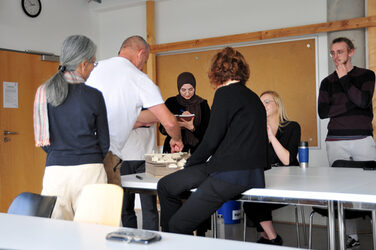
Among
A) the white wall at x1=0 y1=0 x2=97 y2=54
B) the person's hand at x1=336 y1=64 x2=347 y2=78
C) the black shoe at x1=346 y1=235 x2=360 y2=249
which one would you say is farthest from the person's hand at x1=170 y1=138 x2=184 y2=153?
the white wall at x1=0 y1=0 x2=97 y2=54

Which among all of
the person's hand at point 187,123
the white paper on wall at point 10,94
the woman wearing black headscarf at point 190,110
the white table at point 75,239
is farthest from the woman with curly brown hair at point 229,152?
the white paper on wall at point 10,94

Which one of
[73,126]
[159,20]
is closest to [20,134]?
[159,20]

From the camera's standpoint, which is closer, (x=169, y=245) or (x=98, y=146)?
(x=169, y=245)

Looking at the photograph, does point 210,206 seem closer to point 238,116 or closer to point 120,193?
point 238,116

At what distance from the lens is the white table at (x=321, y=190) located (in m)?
1.98

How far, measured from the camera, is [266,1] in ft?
16.7

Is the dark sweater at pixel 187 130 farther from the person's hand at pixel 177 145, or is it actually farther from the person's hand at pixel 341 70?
the person's hand at pixel 341 70

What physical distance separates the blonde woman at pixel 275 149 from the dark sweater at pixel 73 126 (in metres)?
1.49

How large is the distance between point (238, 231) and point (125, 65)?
8.53 ft

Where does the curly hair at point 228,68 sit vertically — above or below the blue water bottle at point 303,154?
above

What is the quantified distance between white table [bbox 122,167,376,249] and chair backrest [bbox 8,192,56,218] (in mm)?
733

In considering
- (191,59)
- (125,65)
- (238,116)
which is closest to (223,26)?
(191,59)

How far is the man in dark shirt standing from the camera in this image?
3332 millimetres

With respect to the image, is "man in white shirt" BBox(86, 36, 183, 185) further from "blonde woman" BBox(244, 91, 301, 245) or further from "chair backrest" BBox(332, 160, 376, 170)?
"chair backrest" BBox(332, 160, 376, 170)
